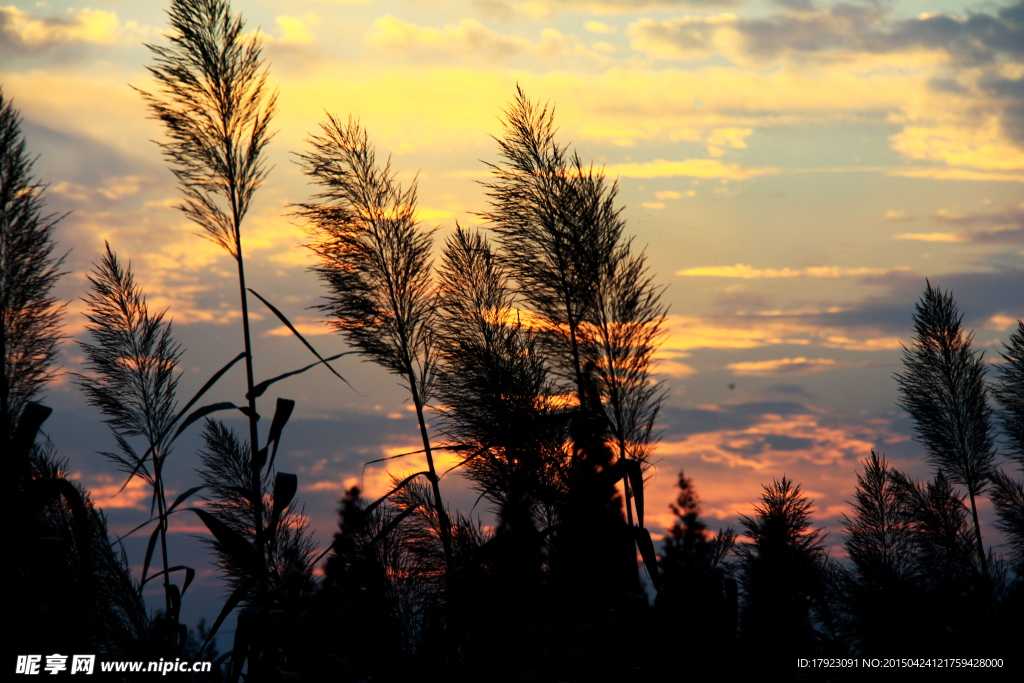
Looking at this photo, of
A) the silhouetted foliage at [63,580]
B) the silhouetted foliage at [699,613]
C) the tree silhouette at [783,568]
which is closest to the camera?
the silhouetted foliage at [63,580]

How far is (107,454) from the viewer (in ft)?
13.1

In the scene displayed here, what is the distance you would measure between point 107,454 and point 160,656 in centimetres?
157

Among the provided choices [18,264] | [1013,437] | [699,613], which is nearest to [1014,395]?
[1013,437]

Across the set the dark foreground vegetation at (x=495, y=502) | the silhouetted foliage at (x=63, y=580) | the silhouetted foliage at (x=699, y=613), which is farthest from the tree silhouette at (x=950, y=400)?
the silhouetted foliage at (x=63, y=580)

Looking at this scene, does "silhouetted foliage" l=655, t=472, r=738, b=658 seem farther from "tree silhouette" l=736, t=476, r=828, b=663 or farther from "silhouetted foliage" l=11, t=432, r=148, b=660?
"silhouetted foliage" l=11, t=432, r=148, b=660

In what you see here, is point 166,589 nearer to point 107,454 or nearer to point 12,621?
point 12,621

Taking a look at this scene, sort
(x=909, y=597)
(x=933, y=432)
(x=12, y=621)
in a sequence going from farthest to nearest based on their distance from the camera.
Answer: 1. (x=933, y=432)
2. (x=909, y=597)
3. (x=12, y=621)

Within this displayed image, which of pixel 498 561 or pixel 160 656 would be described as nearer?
pixel 498 561

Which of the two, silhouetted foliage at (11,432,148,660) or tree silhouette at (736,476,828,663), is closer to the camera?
silhouetted foliage at (11,432,148,660)

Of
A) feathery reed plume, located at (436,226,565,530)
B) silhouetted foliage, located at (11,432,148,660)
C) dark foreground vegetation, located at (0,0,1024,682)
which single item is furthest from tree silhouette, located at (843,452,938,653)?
silhouetted foliage, located at (11,432,148,660)

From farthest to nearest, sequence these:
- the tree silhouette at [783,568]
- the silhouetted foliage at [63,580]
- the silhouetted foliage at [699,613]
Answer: the tree silhouette at [783,568]
the silhouetted foliage at [699,613]
the silhouetted foliage at [63,580]

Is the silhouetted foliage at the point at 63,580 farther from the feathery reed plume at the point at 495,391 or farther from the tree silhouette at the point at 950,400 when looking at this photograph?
the tree silhouette at the point at 950,400

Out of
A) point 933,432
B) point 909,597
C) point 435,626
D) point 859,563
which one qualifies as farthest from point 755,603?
point 435,626

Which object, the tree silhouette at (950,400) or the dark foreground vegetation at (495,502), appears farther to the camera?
the tree silhouette at (950,400)
